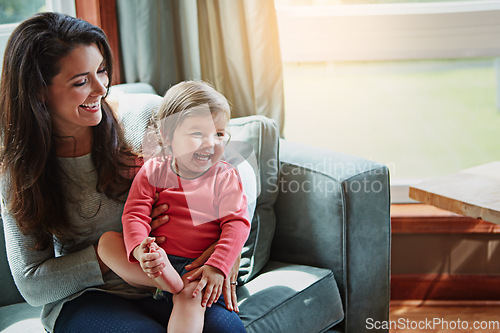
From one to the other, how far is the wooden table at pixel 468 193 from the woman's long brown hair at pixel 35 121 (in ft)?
3.06

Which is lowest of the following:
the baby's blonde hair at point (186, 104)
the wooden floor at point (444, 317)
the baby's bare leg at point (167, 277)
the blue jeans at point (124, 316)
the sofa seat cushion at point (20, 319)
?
the wooden floor at point (444, 317)

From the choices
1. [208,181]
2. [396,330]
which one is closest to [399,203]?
[396,330]

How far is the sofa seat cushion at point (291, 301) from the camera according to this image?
138 cm

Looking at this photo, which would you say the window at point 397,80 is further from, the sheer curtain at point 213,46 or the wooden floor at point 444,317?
the wooden floor at point 444,317

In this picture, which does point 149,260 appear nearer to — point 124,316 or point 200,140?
point 124,316

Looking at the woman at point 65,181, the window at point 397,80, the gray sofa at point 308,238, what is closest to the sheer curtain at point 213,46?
the window at point 397,80

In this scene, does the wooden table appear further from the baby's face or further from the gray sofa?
the baby's face

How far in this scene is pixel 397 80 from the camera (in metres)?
2.32

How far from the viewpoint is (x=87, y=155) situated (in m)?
1.37

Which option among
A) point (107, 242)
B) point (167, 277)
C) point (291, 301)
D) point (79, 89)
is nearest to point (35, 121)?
point (79, 89)

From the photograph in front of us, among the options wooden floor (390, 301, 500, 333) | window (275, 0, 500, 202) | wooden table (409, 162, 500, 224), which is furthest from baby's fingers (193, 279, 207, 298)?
window (275, 0, 500, 202)

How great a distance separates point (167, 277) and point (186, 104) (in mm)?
410

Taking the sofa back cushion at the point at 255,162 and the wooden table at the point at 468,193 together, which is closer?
the wooden table at the point at 468,193

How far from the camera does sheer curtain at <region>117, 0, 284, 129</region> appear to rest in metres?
2.00
